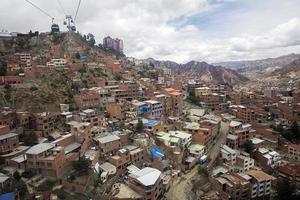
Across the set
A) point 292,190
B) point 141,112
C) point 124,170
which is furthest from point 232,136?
point 124,170

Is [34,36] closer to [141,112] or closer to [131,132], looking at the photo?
[141,112]

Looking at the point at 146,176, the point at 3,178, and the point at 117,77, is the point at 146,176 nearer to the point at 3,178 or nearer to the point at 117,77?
the point at 3,178

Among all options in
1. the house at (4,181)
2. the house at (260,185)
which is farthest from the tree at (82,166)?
the house at (260,185)

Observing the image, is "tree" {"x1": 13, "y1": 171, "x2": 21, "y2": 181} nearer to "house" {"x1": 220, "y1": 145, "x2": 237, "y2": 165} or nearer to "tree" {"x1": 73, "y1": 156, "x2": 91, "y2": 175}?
"tree" {"x1": 73, "y1": 156, "x2": 91, "y2": 175}

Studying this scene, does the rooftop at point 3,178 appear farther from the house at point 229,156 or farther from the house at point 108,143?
the house at point 229,156

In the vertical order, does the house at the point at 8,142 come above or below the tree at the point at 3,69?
below

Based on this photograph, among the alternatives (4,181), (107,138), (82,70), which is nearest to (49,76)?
(82,70)
